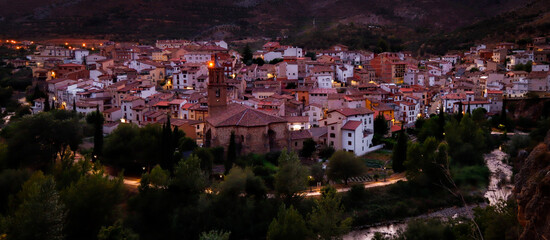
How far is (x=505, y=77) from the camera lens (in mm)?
38406

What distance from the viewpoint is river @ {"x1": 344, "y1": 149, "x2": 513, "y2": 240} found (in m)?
17.4

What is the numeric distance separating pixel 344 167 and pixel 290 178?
4.06 meters

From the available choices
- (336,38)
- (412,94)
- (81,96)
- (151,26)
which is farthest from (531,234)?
(151,26)

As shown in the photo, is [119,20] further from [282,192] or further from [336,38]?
[282,192]

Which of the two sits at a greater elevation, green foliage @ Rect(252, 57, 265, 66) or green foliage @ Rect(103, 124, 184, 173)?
green foliage @ Rect(252, 57, 265, 66)

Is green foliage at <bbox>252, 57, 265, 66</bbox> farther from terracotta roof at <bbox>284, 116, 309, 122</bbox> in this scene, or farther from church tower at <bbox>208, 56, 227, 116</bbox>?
church tower at <bbox>208, 56, 227, 116</bbox>

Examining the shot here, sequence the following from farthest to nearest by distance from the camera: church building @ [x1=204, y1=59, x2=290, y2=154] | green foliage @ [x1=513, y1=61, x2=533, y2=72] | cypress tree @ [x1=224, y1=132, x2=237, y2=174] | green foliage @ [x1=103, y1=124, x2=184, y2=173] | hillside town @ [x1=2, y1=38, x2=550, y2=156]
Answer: green foliage @ [x1=513, y1=61, x2=533, y2=72], hillside town @ [x1=2, y1=38, x2=550, y2=156], church building @ [x1=204, y1=59, x2=290, y2=154], green foliage @ [x1=103, y1=124, x2=184, y2=173], cypress tree @ [x1=224, y1=132, x2=237, y2=174]

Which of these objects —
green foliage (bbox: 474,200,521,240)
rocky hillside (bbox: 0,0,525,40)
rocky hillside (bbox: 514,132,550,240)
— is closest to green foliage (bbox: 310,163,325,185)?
green foliage (bbox: 474,200,521,240)

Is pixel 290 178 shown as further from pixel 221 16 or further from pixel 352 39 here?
pixel 221 16

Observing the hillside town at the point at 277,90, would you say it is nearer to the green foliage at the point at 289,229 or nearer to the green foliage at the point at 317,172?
the green foliage at the point at 317,172

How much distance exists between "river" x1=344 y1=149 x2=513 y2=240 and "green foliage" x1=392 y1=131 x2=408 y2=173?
3.43 metres

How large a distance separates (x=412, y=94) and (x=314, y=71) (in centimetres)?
796

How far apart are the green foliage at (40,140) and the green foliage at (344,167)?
11757 mm

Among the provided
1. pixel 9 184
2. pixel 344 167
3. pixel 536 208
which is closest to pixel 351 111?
pixel 344 167
